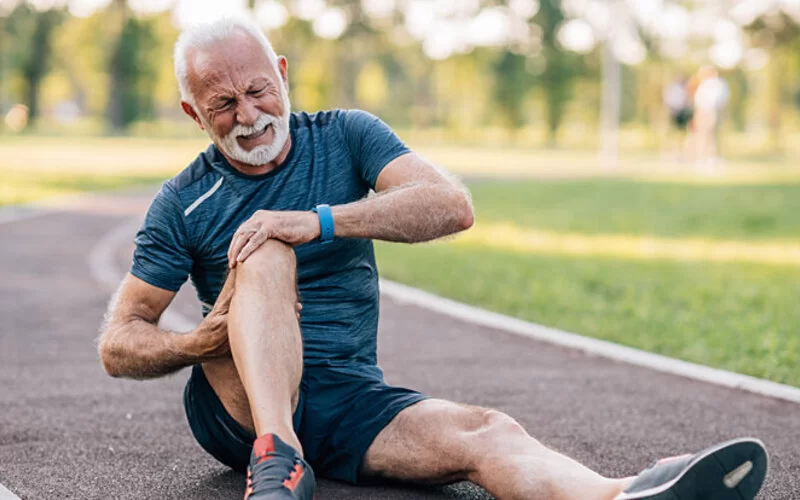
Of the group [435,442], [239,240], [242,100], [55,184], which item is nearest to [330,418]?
[435,442]

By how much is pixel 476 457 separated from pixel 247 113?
1433 mm

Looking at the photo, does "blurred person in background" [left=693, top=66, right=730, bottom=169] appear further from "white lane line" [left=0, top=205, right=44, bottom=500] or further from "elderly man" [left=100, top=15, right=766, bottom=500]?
"elderly man" [left=100, top=15, right=766, bottom=500]

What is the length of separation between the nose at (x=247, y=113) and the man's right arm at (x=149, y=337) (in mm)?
638

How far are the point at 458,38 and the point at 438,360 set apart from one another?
62553 mm

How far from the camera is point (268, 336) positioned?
3.40 metres

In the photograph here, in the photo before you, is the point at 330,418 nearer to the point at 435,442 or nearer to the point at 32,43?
the point at 435,442

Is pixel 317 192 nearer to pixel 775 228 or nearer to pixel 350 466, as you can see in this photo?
pixel 350 466

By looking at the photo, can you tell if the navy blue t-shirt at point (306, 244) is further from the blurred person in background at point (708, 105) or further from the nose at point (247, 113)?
the blurred person in background at point (708, 105)

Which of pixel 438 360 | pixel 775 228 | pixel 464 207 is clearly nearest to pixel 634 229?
pixel 775 228

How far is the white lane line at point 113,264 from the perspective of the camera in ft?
24.7

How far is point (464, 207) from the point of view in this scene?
3908 millimetres

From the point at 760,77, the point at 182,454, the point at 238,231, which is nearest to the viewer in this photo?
the point at 238,231

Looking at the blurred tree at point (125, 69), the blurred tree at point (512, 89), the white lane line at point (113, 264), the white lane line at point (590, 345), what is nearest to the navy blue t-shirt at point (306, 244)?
the white lane line at point (590, 345)

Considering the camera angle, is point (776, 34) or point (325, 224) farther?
point (776, 34)
